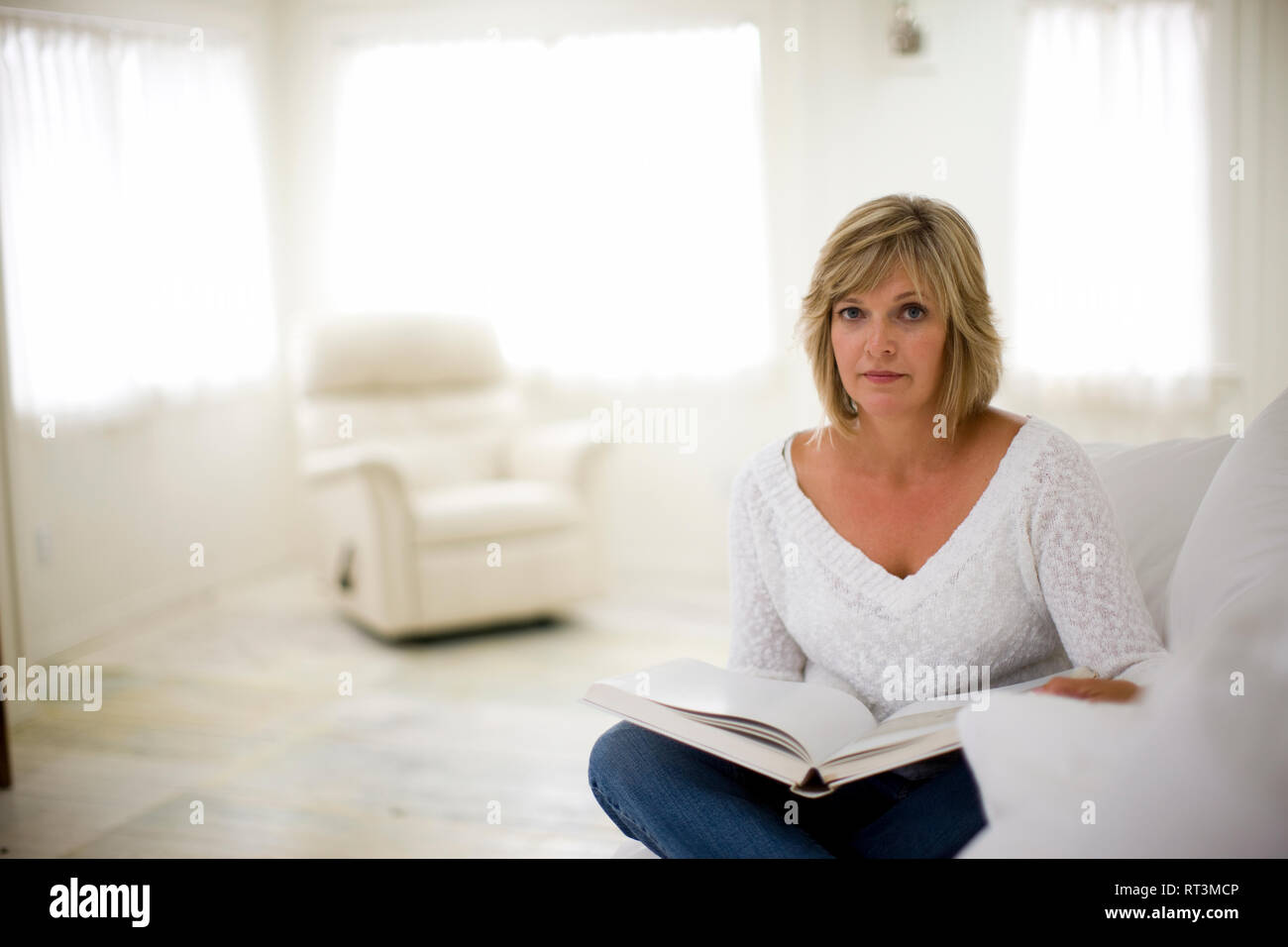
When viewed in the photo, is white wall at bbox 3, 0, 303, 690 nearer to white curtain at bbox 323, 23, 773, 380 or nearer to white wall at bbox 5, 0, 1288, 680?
white wall at bbox 5, 0, 1288, 680

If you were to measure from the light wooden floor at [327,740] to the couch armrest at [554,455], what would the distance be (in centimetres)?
48

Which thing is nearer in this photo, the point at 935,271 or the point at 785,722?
the point at 785,722

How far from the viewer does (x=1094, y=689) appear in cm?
109

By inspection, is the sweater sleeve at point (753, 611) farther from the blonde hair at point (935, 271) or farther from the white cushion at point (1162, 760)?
the white cushion at point (1162, 760)

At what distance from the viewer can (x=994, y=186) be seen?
3947 mm

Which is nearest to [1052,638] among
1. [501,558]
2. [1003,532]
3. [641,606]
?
[1003,532]

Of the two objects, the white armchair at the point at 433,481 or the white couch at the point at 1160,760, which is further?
the white armchair at the point at 433,481

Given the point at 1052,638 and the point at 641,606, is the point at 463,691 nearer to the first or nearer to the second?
the point at 641,606

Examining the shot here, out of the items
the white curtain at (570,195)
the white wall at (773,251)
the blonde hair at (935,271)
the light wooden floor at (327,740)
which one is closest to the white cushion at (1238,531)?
the blonde hair at (935,271)

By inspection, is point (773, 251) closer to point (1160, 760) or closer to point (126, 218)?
point (126, 218)

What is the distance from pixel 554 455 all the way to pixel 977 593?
262 centimetres

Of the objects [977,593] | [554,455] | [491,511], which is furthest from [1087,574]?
[554,455]

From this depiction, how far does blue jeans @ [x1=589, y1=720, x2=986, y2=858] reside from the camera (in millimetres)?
1105

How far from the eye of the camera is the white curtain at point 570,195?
427 cm
